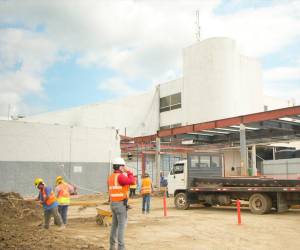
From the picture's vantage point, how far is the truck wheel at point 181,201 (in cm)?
1780

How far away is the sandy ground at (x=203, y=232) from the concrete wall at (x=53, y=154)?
10720 millimetres

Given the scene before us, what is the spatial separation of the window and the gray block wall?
1522 cm

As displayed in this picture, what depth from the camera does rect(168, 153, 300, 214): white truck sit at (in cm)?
1516

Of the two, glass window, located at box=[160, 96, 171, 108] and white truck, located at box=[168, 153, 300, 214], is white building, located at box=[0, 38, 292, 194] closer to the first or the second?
glass window, located at box=[160, 96, 171, 108]

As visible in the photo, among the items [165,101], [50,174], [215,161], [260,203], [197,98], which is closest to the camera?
[260,203]

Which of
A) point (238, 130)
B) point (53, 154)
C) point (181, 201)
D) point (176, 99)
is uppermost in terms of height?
point (176, 99)

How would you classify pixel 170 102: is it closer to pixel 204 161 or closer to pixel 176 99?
pixel 176 99

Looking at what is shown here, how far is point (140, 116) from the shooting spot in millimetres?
41500

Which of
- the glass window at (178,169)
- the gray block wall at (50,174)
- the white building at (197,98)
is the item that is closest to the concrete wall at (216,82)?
the white building at (197,98)

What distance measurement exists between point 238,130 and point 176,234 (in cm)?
1816

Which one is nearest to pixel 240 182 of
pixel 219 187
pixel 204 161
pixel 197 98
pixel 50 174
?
pixel 219 187

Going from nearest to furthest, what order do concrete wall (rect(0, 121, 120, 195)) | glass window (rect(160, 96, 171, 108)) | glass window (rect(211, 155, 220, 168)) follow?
glass window (rect(211, 155, 220, 168))
concrete wall (rect(0, 121, 120, 195))
glass window (rect(160, 96, 171, 108))

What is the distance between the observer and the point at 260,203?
15.6 m

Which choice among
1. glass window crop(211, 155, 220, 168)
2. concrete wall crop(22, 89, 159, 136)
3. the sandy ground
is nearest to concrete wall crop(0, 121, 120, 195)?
glass window crop(211, 155, 220, 168)
